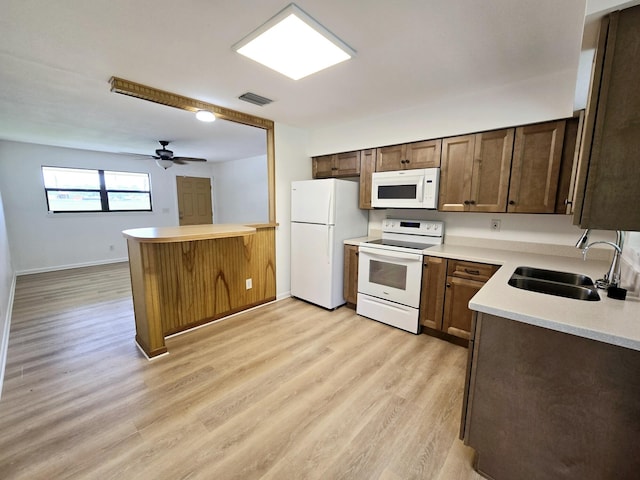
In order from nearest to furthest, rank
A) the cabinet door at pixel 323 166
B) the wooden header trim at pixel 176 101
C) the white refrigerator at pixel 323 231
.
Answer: the wooden header trim at pixel 176 101 → the white refrigerator at pixel 323 231 → the cabinet door at pixel 323 166

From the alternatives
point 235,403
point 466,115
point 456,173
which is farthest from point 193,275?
point 466,115

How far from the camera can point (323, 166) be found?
3.73m

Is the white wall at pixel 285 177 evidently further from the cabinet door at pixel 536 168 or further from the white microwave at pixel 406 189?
the cabinet door at pixel 536 168

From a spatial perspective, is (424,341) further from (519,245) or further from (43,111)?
(43,111)

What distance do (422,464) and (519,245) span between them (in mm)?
2120

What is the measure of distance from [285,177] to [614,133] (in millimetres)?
3050

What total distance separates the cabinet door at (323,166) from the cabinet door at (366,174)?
1.69 feet

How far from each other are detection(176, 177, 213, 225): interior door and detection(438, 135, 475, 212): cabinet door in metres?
6.16

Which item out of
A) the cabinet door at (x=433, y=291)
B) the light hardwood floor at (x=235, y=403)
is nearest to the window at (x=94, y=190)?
the light hardwood floor at (x=235, y=403)

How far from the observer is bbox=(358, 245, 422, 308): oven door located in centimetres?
267

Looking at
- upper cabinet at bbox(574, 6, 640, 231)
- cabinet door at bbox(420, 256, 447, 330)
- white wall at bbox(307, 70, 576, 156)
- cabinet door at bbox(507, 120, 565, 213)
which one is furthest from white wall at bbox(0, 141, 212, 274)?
upper cabinet at bbox(574, 6, 640, 231)

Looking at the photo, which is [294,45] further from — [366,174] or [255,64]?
[366,174]

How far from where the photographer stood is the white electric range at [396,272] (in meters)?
2.70

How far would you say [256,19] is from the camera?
1471mm
